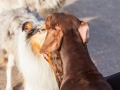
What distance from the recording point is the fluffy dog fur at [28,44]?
3787 millimetres

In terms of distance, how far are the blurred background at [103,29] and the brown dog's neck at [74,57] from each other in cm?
298

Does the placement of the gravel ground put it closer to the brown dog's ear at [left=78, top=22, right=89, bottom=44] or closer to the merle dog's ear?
the merle dog's ear

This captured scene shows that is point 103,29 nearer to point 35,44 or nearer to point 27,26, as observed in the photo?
point 27,26

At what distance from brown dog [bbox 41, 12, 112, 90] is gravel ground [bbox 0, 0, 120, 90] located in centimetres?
272

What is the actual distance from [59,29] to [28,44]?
1168mm

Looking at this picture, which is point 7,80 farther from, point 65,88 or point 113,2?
point 113,2

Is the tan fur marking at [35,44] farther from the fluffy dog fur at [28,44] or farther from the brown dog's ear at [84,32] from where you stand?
the brown dog's ear at [84,32]

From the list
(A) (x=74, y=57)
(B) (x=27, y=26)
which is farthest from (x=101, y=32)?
(A) (x=74, y=57)

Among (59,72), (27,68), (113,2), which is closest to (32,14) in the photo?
(27,68)

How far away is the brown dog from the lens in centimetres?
248

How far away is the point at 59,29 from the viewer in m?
2.73

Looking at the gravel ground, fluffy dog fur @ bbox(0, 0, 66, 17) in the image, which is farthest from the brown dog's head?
fluffy dog fur @ bbox(0, 0, 66, 17)

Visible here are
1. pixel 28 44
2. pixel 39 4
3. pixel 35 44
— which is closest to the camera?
pixel 35 44

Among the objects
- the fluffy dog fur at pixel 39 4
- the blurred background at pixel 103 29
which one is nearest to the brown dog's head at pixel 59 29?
the blurred background at pixel 103 29
